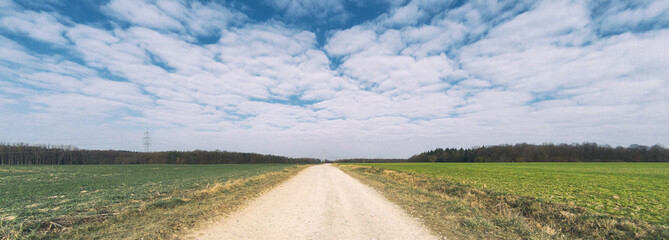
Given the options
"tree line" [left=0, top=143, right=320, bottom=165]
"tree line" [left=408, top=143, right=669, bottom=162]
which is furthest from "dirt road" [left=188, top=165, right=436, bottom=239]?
"tree line" [left=0, top=143, right=320, bottom=165]

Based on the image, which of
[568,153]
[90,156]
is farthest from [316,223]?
[90,156]

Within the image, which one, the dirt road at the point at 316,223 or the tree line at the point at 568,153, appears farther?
the tree line at the point at 568,153

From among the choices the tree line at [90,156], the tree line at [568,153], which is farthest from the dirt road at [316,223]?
the tree line at [90,156]

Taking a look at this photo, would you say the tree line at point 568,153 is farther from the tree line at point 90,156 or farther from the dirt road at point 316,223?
the tree line at point 90,156

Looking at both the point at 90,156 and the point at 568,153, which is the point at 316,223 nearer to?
the point at 568,153

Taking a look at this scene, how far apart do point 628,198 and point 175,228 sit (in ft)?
60.5

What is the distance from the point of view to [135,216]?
8430 millimetres

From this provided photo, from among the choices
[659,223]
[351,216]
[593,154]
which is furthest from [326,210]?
[593,154]

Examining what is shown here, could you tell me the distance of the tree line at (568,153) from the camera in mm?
97894

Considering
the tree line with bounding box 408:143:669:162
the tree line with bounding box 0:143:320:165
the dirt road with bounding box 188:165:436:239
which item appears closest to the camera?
the dirt road with bounding box 188:165:436:239

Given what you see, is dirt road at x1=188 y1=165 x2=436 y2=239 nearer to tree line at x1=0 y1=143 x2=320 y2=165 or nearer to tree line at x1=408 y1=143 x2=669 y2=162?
tree line at x1=408 y1=143 x2=669 y2=162

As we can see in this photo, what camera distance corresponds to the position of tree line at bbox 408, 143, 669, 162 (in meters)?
97.9

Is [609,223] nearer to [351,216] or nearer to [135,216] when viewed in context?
[351,216]

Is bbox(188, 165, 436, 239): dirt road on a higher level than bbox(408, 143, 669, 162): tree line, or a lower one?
higher
